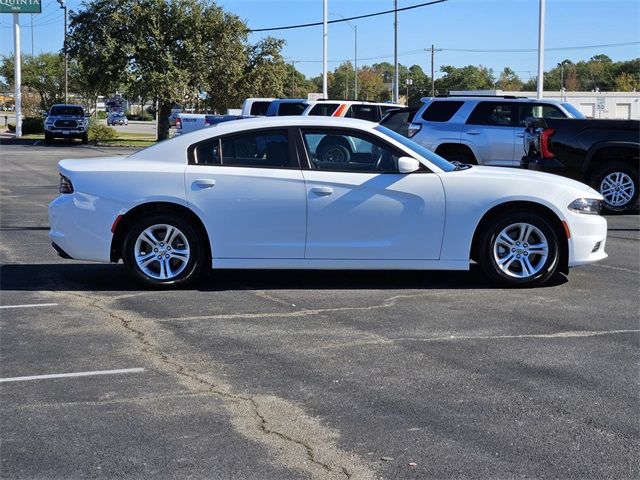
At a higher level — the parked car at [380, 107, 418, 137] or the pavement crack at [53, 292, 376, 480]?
the parked car at [380, 107, 418, 137]

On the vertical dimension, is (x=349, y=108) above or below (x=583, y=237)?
above

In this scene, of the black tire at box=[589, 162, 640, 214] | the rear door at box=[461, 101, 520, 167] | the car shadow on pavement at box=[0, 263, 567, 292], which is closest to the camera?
the car shadow on pavement at box=[0, 263, 567, 292]

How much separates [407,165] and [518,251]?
1.38 meters

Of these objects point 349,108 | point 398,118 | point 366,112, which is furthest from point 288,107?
point 398,118

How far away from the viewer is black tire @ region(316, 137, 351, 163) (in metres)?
7.90

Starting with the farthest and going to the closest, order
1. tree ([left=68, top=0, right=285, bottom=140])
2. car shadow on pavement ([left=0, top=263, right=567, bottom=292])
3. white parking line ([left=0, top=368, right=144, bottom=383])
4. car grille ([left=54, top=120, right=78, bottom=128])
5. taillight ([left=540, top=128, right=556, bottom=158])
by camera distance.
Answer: car grille ([left=54, top=120, right=78, bottom=128]) → tree ([left=68, top=0, right=285, bottom=140]) → taillight ([left=540, top=128, right=556, bottom=158]) → car shadow on pavement ([left=0, top=263, right=567, bottom=292]) → white parking line ([left=0, top=368, right=144, bottom=383])

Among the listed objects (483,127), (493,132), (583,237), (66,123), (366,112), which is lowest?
(583,237)

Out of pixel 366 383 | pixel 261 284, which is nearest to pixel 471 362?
pixel 366 383

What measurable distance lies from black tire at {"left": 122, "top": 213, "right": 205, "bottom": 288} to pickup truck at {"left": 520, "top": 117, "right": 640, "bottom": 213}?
299 inches

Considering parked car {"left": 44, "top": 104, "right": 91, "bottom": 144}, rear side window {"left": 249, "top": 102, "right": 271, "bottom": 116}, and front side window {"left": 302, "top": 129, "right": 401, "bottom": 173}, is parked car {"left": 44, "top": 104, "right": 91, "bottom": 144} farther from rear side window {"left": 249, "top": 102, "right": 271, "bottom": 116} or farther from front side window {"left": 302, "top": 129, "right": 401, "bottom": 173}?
front side window {"left": 302, "top": 129, "right": 401, "bottom": 173}

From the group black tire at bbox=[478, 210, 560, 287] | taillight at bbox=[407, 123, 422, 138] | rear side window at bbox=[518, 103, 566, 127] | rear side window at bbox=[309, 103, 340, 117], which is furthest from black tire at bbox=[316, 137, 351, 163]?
rear side window at bbox=[309, 103, 340, 117]

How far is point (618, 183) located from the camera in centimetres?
1382

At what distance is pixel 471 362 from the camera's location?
18.6 feet

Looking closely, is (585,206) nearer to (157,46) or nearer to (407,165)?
(407,165)
